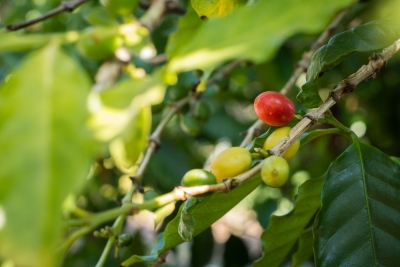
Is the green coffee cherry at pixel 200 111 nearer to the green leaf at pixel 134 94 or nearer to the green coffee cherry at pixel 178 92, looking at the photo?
the green coffee cherry at pixel 178 92

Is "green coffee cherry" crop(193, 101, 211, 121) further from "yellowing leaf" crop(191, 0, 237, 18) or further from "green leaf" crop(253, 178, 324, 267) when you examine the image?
"yellowing leaf" crop(191, 0, 237, 18)

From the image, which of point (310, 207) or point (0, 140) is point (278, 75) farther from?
point (0, 140)

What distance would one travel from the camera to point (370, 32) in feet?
2.91

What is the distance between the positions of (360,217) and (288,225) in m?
0.20

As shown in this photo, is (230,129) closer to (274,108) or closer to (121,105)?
(274,108)

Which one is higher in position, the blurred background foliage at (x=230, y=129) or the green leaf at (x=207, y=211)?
the green leaf at (x=207, y=211)

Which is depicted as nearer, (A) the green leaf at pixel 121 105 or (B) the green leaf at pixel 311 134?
(A) the green leaf at pixel 121 105

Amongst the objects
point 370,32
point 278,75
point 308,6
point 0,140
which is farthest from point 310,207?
point 278,75

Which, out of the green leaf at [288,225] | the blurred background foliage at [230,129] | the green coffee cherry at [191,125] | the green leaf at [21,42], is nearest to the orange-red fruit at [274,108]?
the green leaf at [288,225]

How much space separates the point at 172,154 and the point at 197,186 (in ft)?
5.73

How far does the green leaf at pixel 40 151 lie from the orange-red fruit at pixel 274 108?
39cm

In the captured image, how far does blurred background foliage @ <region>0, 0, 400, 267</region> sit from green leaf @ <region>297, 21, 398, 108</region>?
984mm

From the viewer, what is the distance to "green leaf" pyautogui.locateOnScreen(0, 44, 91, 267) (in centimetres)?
41

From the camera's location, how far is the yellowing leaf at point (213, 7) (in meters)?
0.87
